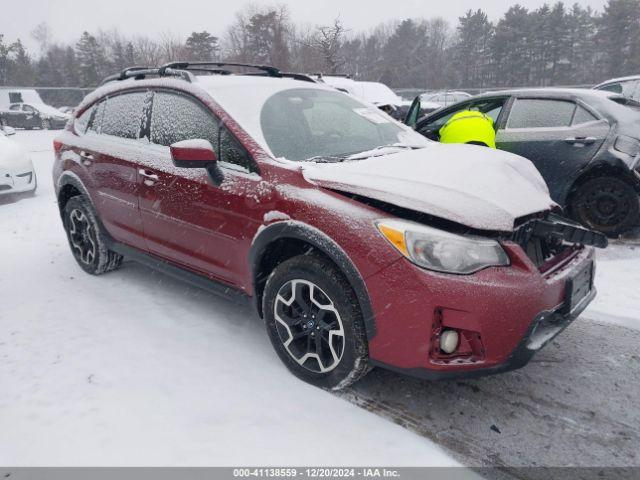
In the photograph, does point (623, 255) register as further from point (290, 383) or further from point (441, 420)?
point (290, 383)

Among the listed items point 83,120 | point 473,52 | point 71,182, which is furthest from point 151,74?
point 473,52

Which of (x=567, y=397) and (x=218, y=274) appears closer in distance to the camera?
(x=567, y=397)

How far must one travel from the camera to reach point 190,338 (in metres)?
3.22

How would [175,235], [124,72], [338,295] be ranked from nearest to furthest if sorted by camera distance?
[338,295], [175,235], [124,72]

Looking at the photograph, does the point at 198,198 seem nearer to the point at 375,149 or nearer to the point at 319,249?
the point at 319,249

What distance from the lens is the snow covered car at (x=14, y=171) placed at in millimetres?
7332

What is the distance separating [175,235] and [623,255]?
414 centimetres

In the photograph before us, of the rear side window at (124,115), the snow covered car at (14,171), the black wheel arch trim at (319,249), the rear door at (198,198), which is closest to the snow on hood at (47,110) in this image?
the snow covered car at (14,171)

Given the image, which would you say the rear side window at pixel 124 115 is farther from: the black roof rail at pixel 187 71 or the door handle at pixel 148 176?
the door handle at pixel 148 176

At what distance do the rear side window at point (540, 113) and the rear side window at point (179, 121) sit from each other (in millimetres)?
3574

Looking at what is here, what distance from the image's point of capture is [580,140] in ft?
15.8

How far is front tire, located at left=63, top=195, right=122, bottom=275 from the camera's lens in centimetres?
412

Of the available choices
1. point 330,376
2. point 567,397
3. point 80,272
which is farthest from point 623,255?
point 80,272

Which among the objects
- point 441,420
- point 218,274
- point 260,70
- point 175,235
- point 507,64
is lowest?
point 441,420
